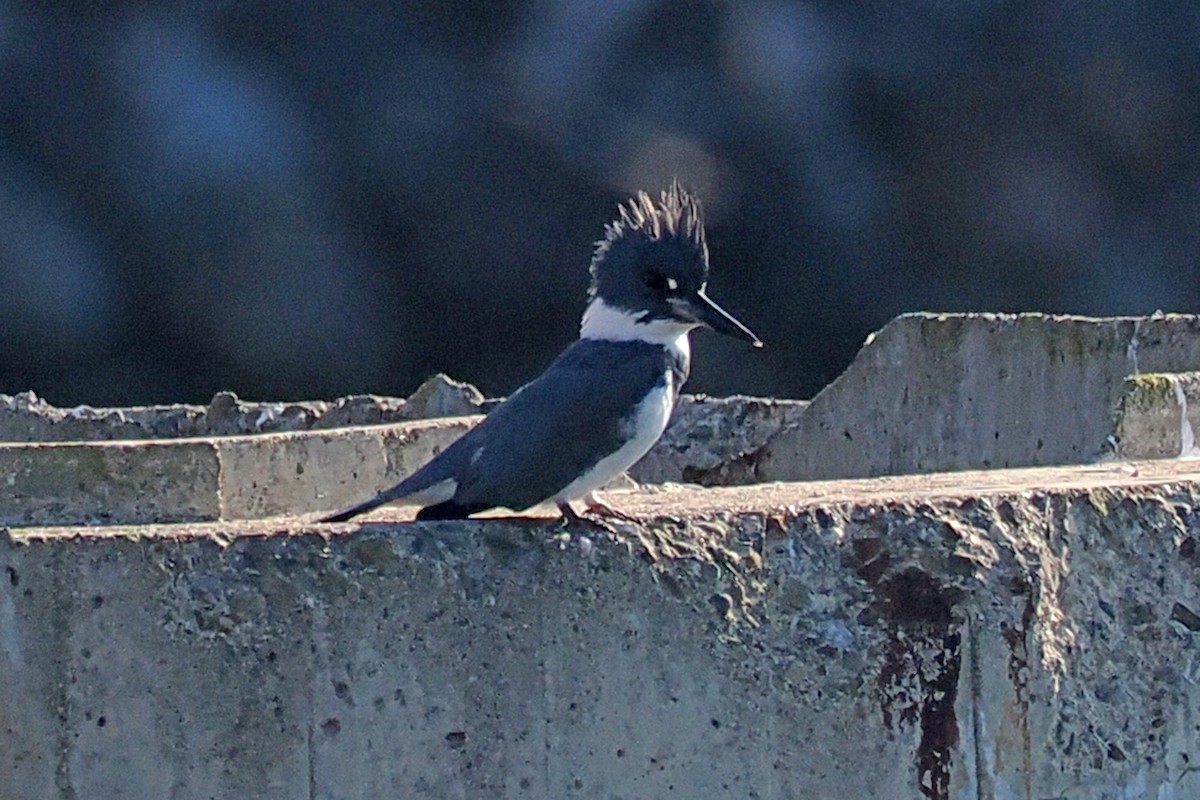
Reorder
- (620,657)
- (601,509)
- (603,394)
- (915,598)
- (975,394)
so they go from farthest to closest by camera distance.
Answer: (975,394), (603,394), (601,509), (915,598), (620,657)

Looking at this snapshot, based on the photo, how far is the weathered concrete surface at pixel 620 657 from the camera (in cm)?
385

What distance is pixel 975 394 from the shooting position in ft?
22.9

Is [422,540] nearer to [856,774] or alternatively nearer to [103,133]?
[856,774]

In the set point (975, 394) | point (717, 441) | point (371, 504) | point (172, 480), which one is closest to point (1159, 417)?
point (975, 394)

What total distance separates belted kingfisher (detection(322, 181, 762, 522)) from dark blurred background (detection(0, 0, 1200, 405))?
12.9 m

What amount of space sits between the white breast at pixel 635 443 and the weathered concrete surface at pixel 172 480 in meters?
1.73

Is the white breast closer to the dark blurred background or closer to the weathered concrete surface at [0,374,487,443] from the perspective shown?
the weathered concrete surface at [0,374,487,443]

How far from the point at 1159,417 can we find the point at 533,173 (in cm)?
1287

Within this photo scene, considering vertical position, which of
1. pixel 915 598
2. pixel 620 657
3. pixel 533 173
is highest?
pixel 533 173

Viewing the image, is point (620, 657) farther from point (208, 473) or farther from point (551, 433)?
point (208, 473)

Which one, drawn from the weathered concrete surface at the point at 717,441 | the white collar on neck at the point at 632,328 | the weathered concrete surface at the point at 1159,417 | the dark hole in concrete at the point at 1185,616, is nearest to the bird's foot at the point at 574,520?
the white collar on neck at the point at 632,328

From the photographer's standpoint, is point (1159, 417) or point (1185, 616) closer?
point (1185, 616)

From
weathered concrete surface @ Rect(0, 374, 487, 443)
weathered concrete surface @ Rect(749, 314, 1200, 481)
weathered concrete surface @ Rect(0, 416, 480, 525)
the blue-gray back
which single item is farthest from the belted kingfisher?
weathered concrete surface @ Rect(0, 374, 487, 443)

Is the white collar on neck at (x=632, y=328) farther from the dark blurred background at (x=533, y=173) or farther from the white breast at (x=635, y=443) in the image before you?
the dark blurred background at (x=533, y=173)
